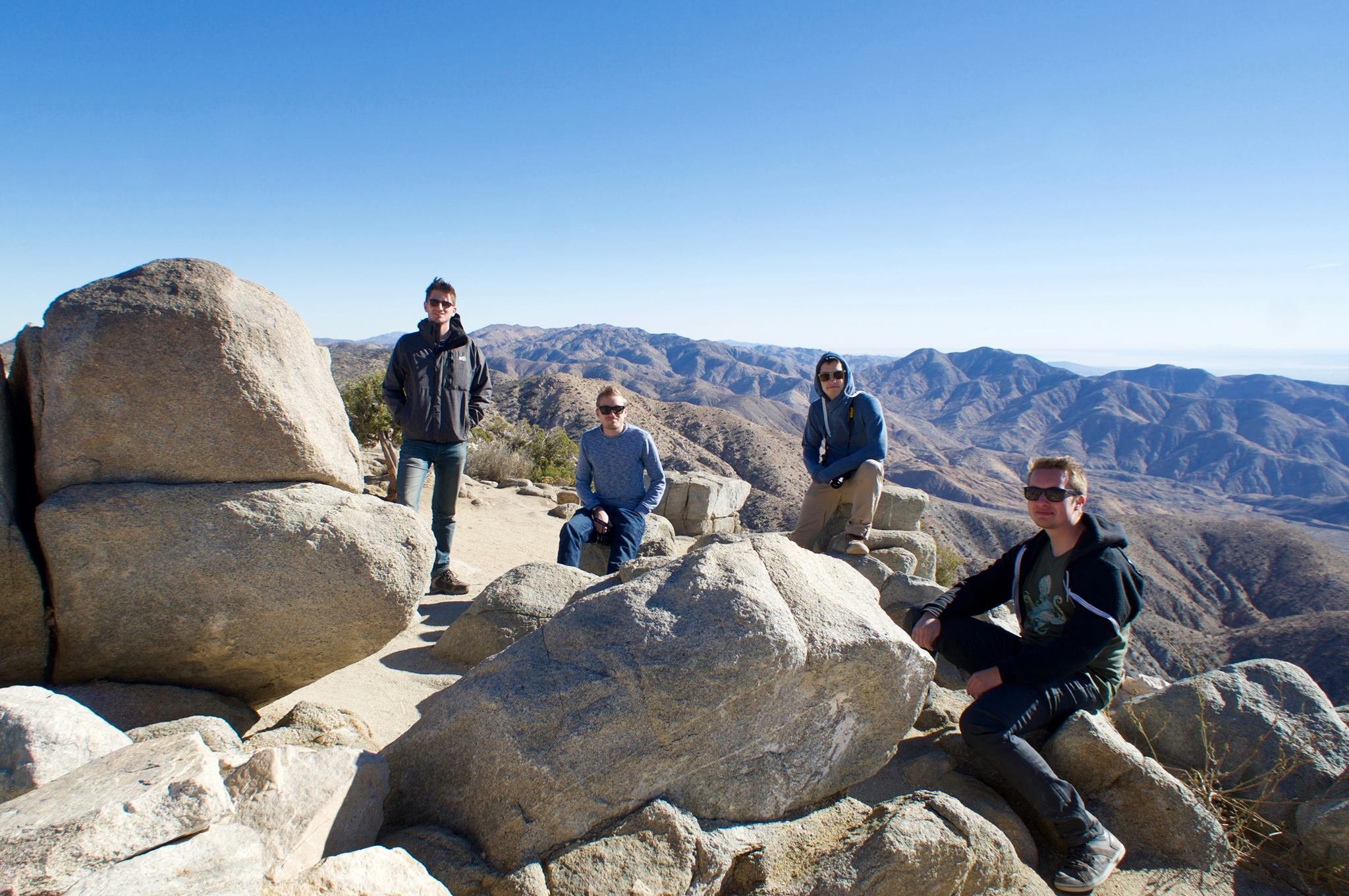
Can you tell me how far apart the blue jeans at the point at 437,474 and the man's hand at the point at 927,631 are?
10.2 feet

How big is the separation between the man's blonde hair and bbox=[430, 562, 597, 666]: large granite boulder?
108 inches

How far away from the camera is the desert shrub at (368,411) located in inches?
474

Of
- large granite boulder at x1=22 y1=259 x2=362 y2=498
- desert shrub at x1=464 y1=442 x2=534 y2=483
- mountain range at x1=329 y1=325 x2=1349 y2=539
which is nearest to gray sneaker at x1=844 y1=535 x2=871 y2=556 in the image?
large granite boulder at x1=22 y1=259 x2=362 y2=498

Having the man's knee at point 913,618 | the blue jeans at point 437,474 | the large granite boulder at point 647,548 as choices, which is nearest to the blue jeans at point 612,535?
the large granite boulder at point 647,548

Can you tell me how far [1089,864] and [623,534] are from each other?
352cm

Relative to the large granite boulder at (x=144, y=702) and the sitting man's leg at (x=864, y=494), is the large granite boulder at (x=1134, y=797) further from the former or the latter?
the large granite boulder at (x=144, y=702)

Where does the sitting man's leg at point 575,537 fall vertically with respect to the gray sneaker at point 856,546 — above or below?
above

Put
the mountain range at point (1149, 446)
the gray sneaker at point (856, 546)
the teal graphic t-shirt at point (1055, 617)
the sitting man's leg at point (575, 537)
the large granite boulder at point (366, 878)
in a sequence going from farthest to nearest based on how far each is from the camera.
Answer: the mountain range at point (1149, 446), the gray sneaker at point (856, 546), the sitting man's leg at point (575, 537), the teal graphic t-shirt at point (1055, 617), the large granite boulder at point (366, 878)

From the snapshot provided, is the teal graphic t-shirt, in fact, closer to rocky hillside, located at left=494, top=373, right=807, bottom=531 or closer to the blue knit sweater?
the blue knit sweater

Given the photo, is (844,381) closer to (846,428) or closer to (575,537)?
(846,428)

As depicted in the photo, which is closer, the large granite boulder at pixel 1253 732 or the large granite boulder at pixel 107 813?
the large granite boulder at pixel 107 813

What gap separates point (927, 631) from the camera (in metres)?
3.69

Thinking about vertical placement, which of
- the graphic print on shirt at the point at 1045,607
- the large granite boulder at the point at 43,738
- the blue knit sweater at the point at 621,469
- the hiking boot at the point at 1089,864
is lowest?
the hiking boot at the point at 1089,864

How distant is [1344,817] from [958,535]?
2301 inches
